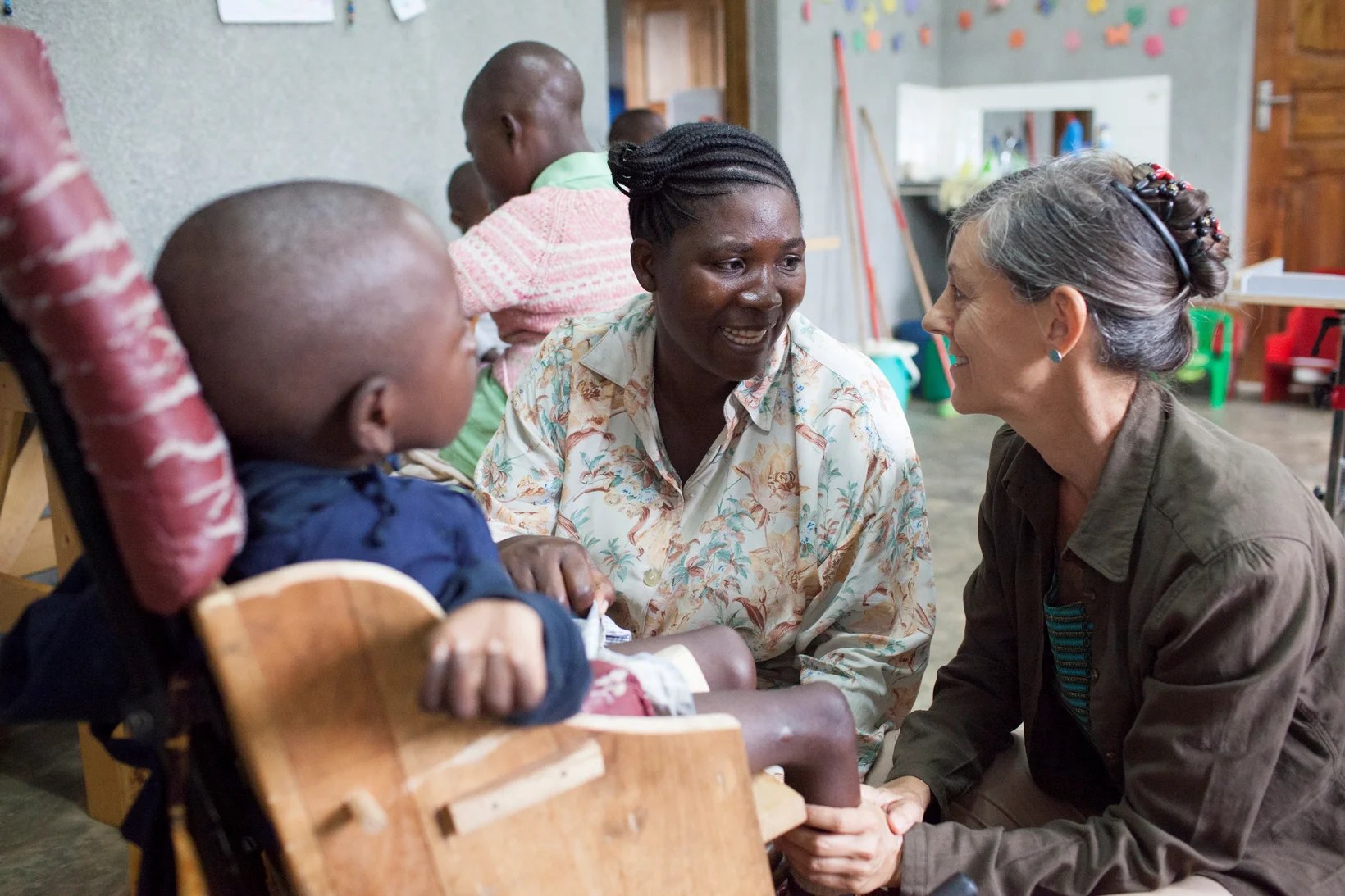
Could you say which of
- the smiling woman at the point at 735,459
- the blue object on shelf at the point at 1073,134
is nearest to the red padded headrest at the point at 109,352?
the smiling woman at the point at 735,459

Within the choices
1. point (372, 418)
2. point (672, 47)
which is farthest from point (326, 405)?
point (672, 47)

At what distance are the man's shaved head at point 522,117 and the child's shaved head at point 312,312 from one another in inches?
75.6

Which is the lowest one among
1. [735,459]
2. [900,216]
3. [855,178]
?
[900,216]

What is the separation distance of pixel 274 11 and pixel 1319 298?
3.10 m

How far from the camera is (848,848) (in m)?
1.14

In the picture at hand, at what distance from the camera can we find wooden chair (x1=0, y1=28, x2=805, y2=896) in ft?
2.00

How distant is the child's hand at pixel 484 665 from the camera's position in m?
0.69

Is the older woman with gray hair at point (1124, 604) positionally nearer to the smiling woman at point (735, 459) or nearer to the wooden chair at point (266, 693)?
the smiling woman at point (735, 459)

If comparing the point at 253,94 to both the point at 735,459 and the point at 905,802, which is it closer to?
the point at 735,459

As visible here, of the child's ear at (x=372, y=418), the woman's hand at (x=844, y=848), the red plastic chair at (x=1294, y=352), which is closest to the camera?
the child's ear at (x=372, y=418)

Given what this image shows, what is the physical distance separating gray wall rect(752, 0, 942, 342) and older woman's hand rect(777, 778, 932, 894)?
4.19 metres

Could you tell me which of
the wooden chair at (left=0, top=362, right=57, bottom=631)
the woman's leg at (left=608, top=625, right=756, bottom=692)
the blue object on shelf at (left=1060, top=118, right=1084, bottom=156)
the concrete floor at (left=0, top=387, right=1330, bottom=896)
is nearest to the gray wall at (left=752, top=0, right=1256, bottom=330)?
the blue object on shelf at (left=1060, top=118, right=1084, bottom=156)

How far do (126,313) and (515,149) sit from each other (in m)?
2.20

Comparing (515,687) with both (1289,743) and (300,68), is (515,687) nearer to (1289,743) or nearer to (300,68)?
(1289,743)
